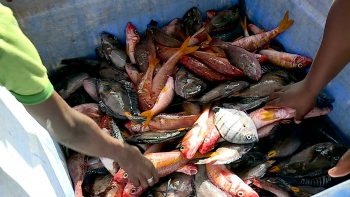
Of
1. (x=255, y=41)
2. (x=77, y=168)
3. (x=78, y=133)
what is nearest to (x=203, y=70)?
(x=255, y=41)

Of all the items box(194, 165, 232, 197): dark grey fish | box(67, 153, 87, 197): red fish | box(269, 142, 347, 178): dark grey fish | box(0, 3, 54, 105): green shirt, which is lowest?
box(67, 153, 87, 197): red fish

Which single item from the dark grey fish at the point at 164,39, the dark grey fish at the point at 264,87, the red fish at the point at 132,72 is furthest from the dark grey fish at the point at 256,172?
the dark grey fish at the point at 164,39

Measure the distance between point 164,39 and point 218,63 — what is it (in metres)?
0.55

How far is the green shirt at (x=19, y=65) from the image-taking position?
2.92ft

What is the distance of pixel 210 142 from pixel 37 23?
1.62 meters

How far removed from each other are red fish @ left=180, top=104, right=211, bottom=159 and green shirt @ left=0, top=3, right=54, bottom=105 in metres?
1.16

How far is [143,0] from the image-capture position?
8.80 ft

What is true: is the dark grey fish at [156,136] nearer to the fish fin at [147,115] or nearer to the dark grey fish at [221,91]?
the fish fin at [147,115]

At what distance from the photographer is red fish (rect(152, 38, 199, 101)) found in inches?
96.7

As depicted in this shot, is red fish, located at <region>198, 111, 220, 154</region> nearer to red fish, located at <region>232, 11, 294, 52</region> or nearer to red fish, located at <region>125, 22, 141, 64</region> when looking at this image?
red fish, located at <region>232, 11, 294, 52</region>

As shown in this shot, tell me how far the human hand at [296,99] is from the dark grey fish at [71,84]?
1.44m

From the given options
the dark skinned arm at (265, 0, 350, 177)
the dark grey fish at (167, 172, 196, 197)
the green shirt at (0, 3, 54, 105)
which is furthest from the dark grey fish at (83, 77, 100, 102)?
the green shirt at (0, 3, 54, 105)

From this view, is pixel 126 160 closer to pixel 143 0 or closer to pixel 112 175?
pixel 112 175

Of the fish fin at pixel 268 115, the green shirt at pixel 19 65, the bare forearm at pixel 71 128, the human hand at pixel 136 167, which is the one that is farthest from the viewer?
the fish fin at pixel 268 115
